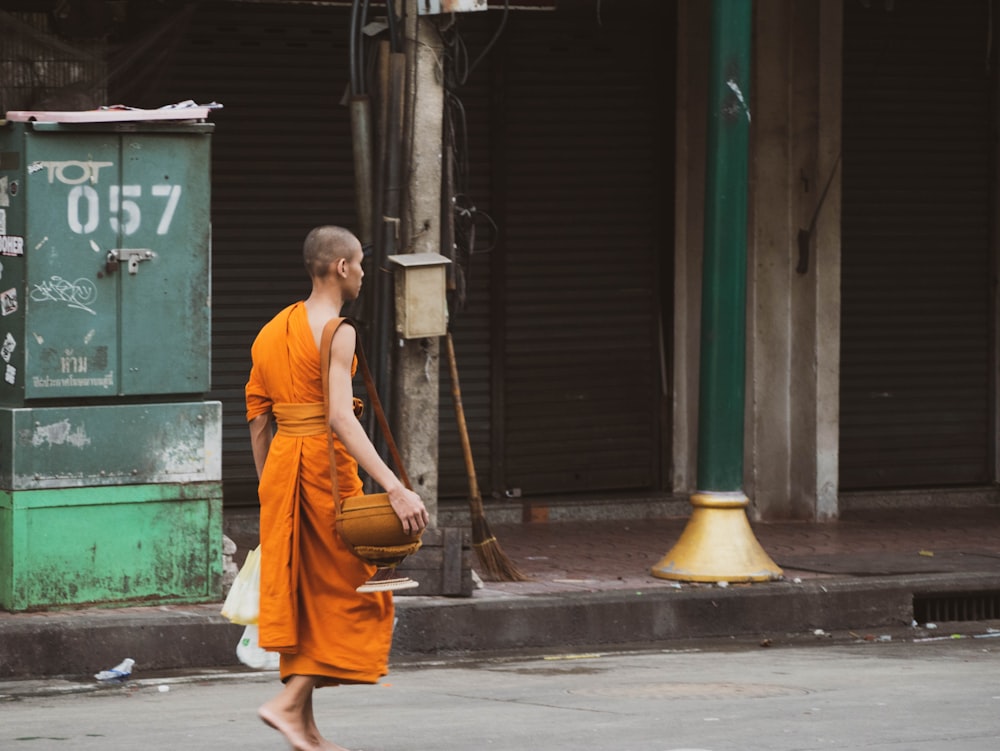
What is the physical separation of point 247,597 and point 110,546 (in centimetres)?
264

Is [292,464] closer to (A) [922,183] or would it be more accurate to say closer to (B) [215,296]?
(B) [215,296]

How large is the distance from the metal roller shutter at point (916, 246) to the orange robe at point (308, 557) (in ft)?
25.2

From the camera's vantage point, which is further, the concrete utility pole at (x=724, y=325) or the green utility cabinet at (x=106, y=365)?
the concrete utility pole at (x=724, y=325)

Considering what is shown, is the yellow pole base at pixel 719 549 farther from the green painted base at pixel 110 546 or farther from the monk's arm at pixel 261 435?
the monk's arm at pixel 261 435

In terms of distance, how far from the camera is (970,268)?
45.9 feet

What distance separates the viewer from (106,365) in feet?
29.8

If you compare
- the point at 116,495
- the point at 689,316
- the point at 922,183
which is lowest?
the point at 116,495

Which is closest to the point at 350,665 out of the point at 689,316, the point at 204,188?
the point at 204,188

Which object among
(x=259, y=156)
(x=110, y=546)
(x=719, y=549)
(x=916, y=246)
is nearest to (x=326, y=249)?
(x=110, y=546)

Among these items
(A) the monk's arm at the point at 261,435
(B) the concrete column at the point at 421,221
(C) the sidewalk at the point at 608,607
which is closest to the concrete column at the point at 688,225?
(C) the sidewalk at the point at 608,607

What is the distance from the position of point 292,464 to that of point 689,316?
7.08 m

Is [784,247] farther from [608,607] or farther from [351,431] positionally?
[351,431]

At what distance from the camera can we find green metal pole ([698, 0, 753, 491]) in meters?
10.2

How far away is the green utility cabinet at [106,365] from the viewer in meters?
8.90
